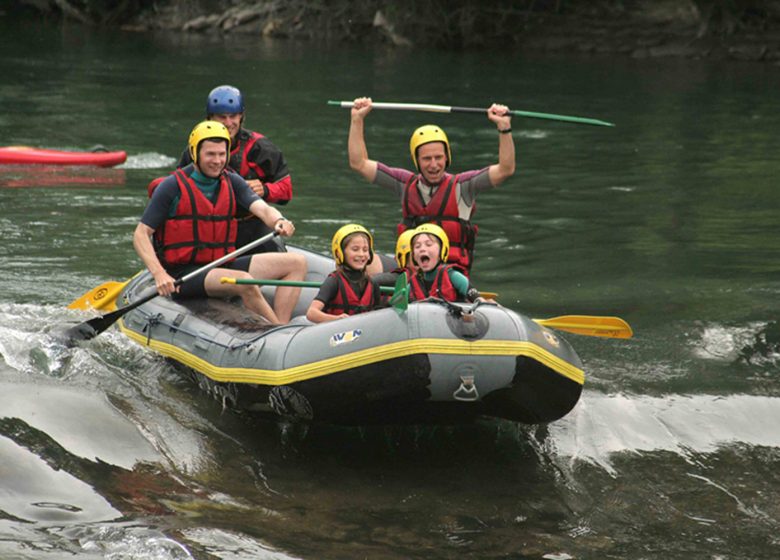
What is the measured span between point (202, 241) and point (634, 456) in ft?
8.85

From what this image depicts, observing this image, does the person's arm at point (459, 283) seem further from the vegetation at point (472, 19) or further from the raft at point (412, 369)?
the vegetation at point (472, 19)

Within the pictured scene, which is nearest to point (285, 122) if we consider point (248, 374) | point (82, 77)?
point (82, 77)

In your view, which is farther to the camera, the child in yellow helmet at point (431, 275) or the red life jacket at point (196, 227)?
the red life jacket at point (196, 227)

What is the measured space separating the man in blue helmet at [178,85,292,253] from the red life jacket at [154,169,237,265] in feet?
1.53

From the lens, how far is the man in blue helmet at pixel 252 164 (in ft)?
26.4

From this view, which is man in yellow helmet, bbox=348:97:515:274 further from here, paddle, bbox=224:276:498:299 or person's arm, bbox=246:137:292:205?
person's arm, bbox=246:137:292:205

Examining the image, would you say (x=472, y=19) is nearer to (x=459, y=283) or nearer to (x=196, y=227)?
(x=196, y=227)

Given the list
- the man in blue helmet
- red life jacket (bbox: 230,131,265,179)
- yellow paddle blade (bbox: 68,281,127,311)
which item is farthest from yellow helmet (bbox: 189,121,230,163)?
yellow paddle blade (bbox: 68,281,127,311)

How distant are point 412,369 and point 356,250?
1.15m

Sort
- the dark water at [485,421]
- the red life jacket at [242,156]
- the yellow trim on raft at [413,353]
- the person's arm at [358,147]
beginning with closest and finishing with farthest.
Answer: the dark water at [485,421] < the yellow trim on raft at [413,353] < the person's arm at [358,147] < the red life jacket at [242,156]

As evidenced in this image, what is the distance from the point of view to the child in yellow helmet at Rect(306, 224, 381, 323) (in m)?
6.88

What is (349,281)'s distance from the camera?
22.8 ft

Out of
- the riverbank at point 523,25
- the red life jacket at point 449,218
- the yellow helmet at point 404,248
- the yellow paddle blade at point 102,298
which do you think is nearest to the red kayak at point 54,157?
the yellow paddle blade at point 102,298

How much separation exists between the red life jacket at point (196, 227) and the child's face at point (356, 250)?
1.01 m
